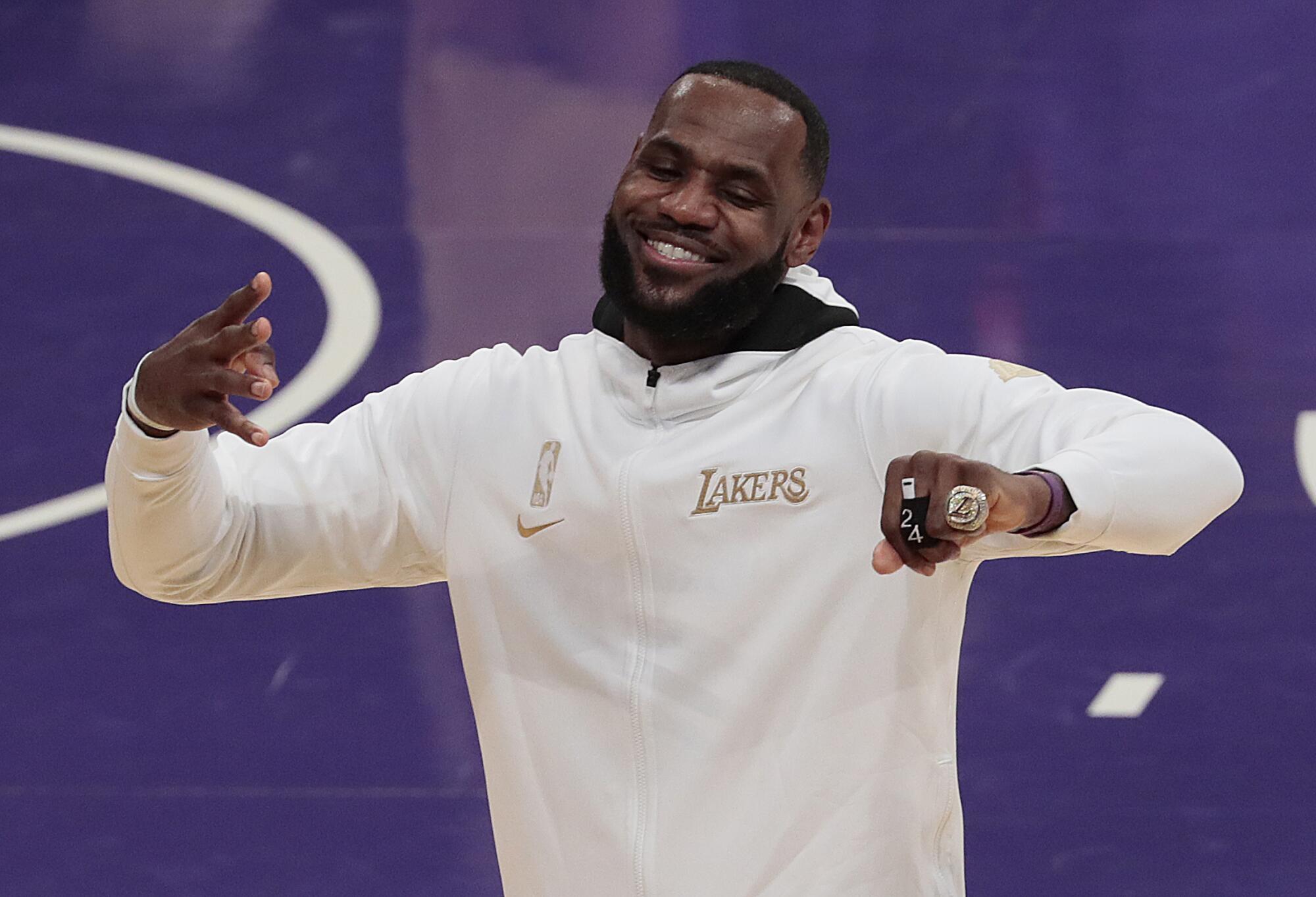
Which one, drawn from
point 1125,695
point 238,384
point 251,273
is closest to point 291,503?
point 238,384

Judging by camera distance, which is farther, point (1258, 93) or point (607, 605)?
point (1258, 93)

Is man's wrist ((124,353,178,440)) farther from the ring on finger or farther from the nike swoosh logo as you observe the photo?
the ring on finger

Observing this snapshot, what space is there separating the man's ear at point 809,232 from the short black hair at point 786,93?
37 mm

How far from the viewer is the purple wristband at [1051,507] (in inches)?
106

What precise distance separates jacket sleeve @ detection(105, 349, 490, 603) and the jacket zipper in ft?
1.23

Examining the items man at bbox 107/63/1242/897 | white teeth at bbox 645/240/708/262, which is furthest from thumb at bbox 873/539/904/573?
white teeth at bbox 645/240/708/262

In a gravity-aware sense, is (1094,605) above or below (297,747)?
above

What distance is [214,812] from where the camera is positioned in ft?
17.5

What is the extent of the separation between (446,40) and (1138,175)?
305 centimetres

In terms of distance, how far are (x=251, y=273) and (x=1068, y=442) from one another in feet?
17.6

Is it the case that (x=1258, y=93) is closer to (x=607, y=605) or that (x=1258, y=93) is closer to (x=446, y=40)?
(x=446, y=40)

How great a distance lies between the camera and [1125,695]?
5.66 metres

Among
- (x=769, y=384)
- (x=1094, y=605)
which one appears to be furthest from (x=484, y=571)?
(x=1094, y=605)

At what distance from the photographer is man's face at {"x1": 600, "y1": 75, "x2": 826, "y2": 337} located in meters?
3.23
